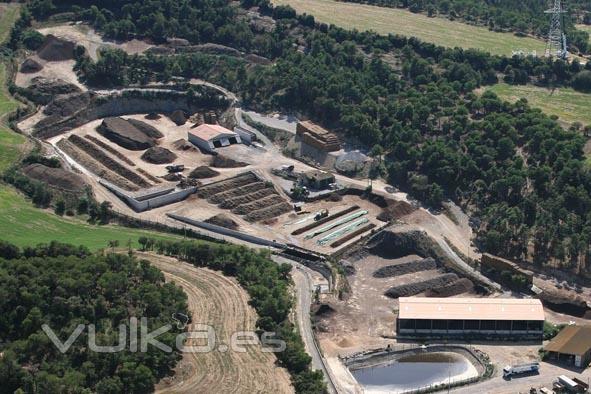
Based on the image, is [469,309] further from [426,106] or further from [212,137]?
[212,137]

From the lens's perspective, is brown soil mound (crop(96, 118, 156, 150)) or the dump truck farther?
brown soil mound (crop(96, 118, 156, 150))

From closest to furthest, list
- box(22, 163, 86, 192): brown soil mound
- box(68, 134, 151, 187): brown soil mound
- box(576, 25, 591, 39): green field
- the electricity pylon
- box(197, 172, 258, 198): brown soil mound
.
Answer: box(22, 163, 86, 192): brown soil mound, box(197, 172, 258, 198): brown soil mound, box(68, 134, 151, 187): brown soil mound, the electricity pylon, box(576, 25, 591, 39): green field

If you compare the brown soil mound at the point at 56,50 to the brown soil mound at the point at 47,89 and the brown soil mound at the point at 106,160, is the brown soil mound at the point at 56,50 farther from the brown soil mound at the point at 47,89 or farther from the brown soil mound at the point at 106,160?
the brown soil mound at the point at 106,160

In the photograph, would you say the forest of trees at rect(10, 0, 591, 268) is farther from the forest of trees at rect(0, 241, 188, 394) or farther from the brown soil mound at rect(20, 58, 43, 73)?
the forest of trees at rect(0, 241, 188, 394)

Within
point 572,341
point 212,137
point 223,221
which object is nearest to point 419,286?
point 572,341

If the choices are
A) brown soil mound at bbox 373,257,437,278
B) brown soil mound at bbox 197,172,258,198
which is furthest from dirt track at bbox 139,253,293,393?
brown soil mound at bbox 197,172,258,198

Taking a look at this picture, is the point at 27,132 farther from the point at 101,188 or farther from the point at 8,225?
the point at 8,225
